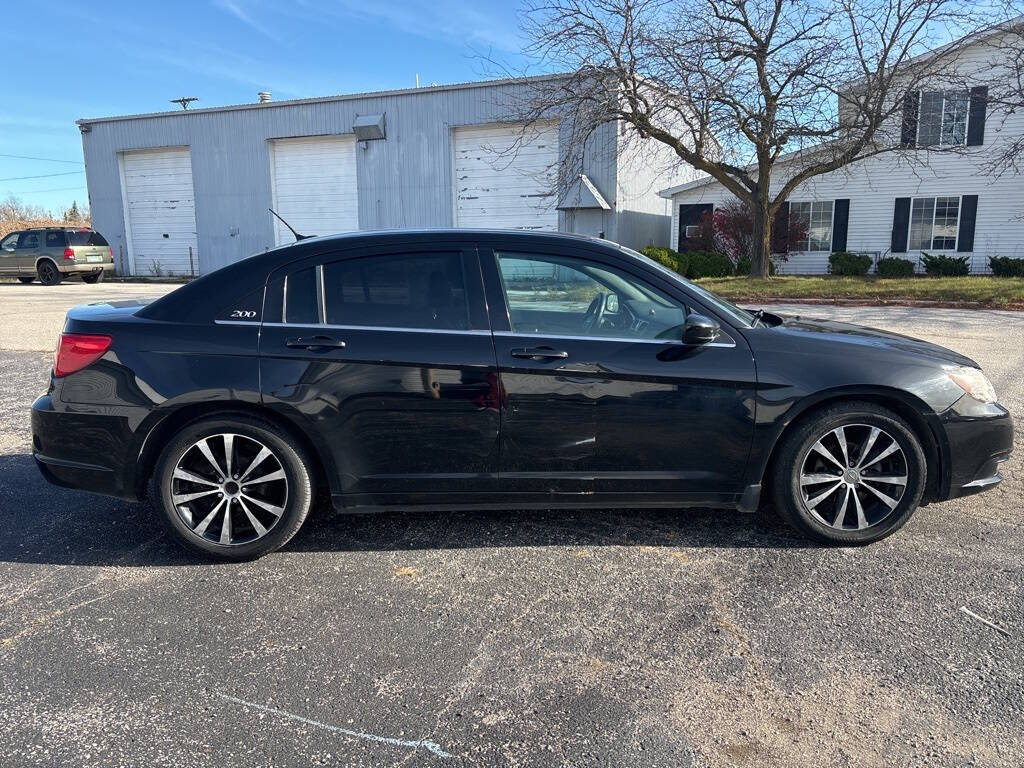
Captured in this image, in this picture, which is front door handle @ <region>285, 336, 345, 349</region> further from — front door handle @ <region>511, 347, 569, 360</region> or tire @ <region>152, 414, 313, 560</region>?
front door handle @ <region>511, 347, 569, 360</region>

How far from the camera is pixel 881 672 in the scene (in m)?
2.67

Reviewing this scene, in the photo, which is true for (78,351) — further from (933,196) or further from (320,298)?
(933,196)

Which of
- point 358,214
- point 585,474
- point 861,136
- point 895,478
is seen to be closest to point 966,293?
point 861,136

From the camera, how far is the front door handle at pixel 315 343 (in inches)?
139

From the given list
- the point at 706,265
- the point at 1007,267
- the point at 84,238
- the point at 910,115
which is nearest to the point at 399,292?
the point at 910,115

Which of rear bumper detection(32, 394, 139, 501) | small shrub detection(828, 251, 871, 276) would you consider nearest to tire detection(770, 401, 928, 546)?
rear bumper detection(32, 394, 139, 501)

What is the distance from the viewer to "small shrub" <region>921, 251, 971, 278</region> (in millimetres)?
21634

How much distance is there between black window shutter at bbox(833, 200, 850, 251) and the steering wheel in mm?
23013

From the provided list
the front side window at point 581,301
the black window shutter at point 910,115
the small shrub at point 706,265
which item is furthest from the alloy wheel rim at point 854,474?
the small shrub at point 706,265

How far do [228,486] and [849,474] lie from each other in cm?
313

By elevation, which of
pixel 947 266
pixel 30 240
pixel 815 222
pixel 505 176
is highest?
pixel 505 176

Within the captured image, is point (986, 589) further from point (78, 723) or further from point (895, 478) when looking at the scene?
point (78, 723)

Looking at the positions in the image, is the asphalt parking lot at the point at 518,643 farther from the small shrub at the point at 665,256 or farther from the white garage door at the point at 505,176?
the white garage door at the point at 505,176

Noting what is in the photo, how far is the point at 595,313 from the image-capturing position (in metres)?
3.79
